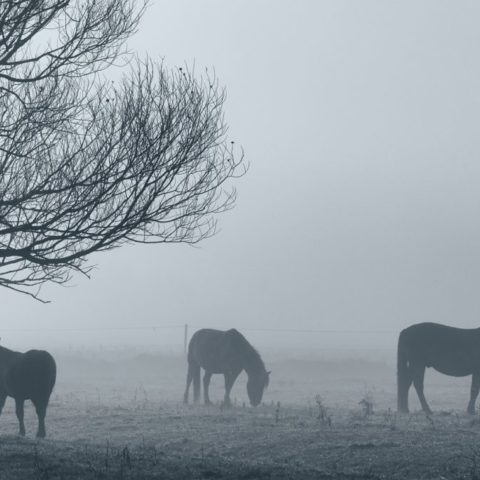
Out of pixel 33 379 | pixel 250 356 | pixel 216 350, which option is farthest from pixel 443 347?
pixel 33 379

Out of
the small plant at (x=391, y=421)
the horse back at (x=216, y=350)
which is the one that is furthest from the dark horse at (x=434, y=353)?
the horse back at (x=216, y=350)

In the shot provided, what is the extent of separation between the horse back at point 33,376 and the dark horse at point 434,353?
366 inches

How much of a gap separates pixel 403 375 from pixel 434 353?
1.03 meters

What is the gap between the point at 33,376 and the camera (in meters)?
16.8

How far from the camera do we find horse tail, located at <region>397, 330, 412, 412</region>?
859 inches

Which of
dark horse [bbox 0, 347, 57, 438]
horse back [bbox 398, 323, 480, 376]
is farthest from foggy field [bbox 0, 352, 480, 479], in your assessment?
horse back [bbox 398, 323, 480, 376]

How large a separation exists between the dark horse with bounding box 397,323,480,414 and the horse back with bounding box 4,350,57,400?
30.5ft

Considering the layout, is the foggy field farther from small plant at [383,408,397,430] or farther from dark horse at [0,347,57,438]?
dark horse at [0,347,57,438]

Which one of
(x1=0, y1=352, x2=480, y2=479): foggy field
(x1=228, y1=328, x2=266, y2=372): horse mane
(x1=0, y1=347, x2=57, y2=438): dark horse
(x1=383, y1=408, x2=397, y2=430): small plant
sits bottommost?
(x1=0, y1=352, x2=480, y2=479): foggy field

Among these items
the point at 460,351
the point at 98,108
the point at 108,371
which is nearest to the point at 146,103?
the point at 98,108

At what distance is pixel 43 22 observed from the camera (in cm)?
1229

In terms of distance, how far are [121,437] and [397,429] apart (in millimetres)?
5240

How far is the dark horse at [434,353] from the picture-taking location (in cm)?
2148

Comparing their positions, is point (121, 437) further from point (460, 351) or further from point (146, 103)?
point (460, 351)
